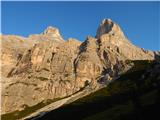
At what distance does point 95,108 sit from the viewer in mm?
158500

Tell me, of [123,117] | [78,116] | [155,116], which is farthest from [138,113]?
[78,116]

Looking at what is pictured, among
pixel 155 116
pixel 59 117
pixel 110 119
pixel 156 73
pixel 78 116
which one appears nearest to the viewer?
pixel 155 116

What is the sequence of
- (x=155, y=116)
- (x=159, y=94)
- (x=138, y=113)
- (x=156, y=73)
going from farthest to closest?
1. (x=156, y=73)
2. (x=159, y=94)
3. (x=138, y=113)
4. (x=155, y=116)

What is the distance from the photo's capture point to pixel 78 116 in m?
151

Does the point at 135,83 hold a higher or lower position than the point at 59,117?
higher

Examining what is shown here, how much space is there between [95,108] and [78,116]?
36.6 ft

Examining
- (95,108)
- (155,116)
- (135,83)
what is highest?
(135,83)

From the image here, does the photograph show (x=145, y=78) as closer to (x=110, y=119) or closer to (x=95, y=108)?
(x=95, y=108)

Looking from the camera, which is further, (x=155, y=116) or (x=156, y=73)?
(x=156, y=73)

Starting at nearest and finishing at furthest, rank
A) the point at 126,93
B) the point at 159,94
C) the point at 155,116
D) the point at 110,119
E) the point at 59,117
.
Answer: the point at 155,116 < the point at 110,119 < the point at 159,94 < the point at 59,117 < the point at 126,93

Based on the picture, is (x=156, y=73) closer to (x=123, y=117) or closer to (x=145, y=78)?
(x=145, y=78)

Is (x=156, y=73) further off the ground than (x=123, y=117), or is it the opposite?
(x=156, y=73)

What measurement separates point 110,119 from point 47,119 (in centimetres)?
5983

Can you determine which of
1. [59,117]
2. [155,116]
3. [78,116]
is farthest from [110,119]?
[59,117]
